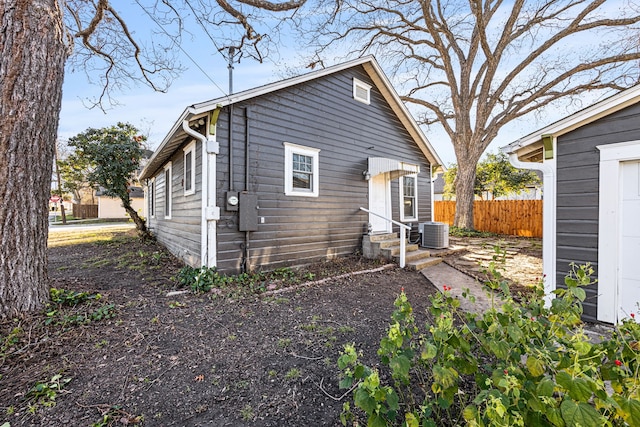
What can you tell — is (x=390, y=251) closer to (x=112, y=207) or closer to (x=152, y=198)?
(x=152, y=198)

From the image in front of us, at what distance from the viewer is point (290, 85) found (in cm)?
633

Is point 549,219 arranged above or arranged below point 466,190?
below

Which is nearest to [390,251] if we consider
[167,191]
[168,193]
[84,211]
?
[168,193]

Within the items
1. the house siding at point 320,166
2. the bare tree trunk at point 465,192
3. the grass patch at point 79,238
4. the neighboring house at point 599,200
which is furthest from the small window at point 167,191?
the bare tree trunk at point 465,192

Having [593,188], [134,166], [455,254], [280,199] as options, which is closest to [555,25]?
[455,254]

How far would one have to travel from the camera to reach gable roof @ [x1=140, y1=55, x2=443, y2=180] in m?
5.10

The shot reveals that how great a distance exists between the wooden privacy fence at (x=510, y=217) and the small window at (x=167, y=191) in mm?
13489

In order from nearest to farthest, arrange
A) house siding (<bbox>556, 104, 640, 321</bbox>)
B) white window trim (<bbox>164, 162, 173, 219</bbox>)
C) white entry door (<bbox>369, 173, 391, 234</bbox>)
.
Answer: house siding (<bbox>556, 104, 640, 321</bbox>), white entry door (<bbox>369, 173, 391, 234</bbox>), white window trim (<bbox>164, 162, 173, 219</bbox>)

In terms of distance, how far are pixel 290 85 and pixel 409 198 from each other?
211 inches

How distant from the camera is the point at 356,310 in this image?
4059 millimetres

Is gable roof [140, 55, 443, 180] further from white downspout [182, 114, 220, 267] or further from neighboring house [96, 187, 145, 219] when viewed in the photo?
neighboring house [96, 187, 145, 219]

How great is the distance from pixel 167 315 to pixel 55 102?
2.93 m

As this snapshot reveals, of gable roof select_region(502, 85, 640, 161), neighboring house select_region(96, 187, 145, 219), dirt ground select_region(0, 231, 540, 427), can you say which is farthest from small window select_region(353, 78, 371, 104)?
neighboring house select_region(96, 187, 145, 219)

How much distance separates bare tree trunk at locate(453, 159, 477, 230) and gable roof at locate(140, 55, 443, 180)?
352cm
